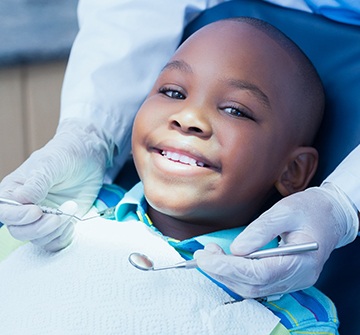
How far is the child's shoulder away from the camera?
1040mm

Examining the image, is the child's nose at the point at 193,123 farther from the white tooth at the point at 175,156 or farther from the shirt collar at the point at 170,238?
the shirt collar at the point at 170,238

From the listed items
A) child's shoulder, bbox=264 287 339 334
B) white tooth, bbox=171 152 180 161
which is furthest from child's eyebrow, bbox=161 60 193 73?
child's shoulder, bbox=264 287 339 334

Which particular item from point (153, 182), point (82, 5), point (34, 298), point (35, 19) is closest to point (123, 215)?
point (153, 182)

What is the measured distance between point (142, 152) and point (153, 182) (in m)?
0.07

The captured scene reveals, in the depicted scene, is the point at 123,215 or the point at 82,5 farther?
the point at 82,5

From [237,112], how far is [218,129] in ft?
0.18

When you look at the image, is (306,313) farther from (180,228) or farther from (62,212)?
(62,212)

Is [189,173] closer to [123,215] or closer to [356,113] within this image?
[123,215]

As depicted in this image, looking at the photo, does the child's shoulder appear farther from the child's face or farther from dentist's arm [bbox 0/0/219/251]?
dentist's arm [bbox 0/0/219/251]

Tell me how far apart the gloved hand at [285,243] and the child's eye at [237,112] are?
15cm

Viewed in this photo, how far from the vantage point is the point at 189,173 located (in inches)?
43.6

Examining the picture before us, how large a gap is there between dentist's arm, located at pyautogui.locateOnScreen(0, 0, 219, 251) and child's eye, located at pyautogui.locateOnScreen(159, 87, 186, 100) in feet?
0.66

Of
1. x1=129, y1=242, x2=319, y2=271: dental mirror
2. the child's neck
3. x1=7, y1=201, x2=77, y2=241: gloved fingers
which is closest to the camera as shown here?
x1=129, y1=242, x2=319, y2=271: dental mirror

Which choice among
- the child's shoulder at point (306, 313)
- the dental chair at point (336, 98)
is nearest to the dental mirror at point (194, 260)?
the child's shoulder at point (306, 313)
